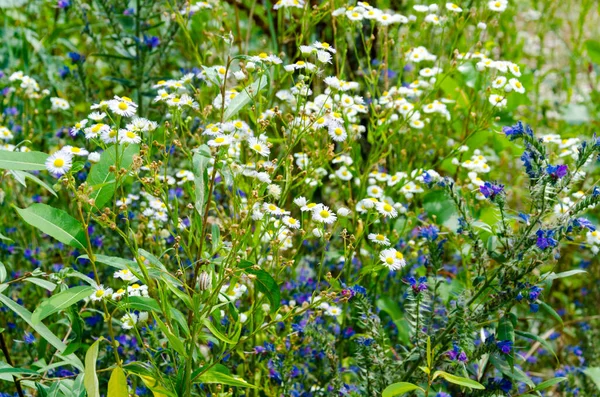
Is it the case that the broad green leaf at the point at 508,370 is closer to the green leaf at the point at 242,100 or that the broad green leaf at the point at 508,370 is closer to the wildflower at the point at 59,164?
the green leaf at the point at 242,100

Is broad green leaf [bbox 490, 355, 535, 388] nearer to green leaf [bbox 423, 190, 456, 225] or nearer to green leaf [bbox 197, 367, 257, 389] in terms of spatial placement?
green leaf [bbox 197, 367, 257, 389]

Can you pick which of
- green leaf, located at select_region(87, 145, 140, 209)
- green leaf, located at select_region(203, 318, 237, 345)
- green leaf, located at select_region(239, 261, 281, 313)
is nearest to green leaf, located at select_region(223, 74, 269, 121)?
green leaf, located at select_region(87, 145, 140, 209)

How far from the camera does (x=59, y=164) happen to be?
138cm

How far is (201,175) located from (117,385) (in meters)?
0.46

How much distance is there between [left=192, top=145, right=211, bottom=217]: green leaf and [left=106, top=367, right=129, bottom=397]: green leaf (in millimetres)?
362

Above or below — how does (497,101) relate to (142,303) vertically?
above

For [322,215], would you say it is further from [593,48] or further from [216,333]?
[593,48]

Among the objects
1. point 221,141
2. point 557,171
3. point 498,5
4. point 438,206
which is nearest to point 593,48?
point 498,5

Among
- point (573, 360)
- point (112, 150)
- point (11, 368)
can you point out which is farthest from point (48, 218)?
point (573, 360)

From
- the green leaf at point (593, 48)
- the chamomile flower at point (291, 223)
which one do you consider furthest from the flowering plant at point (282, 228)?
the green leaf at point (593, 48)

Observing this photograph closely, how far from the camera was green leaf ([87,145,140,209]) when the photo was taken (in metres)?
1.52

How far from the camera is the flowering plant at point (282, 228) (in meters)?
1.53

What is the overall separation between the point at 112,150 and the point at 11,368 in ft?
1.63

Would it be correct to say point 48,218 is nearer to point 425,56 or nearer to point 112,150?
point 112,150
